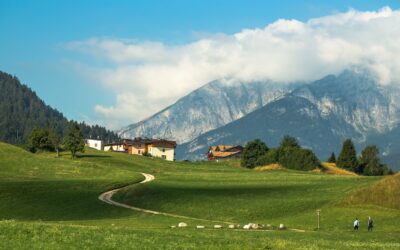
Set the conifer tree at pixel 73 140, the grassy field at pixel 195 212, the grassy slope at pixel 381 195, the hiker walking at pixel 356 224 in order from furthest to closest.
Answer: the conifer tree at pixel 73 140
the grassy slope at pixel 381 195
the hiker walking at pixel 356 224
the grassy field at pixel 195 212

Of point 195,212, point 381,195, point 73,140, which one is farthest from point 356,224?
point 73,140

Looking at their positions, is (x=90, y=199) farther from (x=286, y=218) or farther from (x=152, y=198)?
(x=286, y=218)

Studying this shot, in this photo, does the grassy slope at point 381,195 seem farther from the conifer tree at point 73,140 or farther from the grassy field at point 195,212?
the conifer tree at point 73,140

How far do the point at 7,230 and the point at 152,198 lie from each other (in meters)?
59.0

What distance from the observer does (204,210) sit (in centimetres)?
8925

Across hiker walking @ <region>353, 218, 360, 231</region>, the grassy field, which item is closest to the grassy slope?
the grassy field

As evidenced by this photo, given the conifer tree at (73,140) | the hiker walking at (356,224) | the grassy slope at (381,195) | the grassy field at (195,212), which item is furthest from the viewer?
the conifer tree at (73,140)

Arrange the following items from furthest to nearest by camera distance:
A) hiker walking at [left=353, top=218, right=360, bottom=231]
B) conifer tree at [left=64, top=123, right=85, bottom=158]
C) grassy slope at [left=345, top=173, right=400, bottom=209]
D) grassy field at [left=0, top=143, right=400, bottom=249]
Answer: conifer tree at [left=64, top=123, right=85, bottom=158], grassy slope at [left=345, top=173, right=400, bottom=209], hiker walking at [left=353, top=218, right=360, bottom=231], grassy field at [left=0, top=143, right=400, bottom=249]

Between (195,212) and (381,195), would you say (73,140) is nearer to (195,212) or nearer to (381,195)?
(195,212)

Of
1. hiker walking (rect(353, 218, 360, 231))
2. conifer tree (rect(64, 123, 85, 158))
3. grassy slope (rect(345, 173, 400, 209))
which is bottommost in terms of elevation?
hiker walking (rect(353, 218, 360, 231))

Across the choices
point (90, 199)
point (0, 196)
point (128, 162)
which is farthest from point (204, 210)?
point (128, 162)

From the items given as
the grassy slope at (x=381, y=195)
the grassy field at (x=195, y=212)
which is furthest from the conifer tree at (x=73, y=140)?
the grassy slope at (x=381, y=195)

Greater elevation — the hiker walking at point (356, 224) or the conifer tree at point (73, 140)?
the conifer tree at point (73, 140)

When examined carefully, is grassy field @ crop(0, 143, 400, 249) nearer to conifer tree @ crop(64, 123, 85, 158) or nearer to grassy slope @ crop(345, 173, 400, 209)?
grassy slope @ crop(345, 173, 400, 209)
